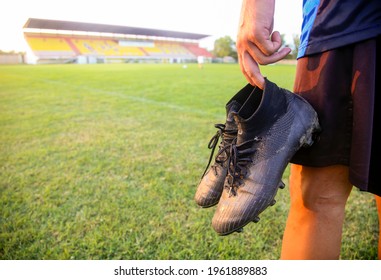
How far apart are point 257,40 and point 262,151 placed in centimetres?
25

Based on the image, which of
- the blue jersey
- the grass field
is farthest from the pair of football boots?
the grass field

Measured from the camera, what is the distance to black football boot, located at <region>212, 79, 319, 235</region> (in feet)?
2.10

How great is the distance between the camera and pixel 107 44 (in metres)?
32.4

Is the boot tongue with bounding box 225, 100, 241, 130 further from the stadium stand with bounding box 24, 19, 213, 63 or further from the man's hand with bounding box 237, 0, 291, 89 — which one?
the stadium stand with bounding box 24, 19, 213, 63

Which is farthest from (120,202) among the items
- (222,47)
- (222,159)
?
(222,47)

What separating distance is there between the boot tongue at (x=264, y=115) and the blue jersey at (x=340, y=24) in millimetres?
114

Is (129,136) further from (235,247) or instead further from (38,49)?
(38,49)

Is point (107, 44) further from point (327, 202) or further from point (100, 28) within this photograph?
point (327, 202)

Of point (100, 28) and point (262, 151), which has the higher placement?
point (100, 28)

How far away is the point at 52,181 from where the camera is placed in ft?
5.88

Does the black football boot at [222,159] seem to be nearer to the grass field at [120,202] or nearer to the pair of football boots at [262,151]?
the pair of football boots at [262,151]

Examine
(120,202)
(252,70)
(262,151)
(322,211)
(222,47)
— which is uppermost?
(222,47)

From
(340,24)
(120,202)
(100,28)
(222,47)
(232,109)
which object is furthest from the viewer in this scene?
(222,47)

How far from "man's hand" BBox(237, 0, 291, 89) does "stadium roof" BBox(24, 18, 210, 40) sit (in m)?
26.4
